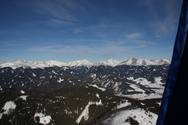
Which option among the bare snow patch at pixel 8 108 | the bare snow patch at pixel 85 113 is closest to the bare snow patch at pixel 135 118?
the bare snow patch at pixel 85 113

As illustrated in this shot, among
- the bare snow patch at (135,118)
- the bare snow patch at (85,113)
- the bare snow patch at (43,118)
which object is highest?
the bare snow patch at (135,118)

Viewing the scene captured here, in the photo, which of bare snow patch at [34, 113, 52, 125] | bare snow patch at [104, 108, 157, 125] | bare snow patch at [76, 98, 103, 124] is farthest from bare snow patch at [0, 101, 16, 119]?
bare snow patch at [104, 108, 157, 125]

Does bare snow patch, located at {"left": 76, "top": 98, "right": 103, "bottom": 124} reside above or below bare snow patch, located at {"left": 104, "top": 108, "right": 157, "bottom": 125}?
below

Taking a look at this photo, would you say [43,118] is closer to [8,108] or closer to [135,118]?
[8,108]

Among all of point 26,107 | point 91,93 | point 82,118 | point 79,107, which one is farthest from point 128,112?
point 26,107

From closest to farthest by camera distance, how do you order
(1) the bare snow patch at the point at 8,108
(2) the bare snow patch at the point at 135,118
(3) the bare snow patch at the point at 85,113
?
(2) the bare snow patch at the point at 135,118
(3) the bare snow patch at the point at 85,113
(1) the bare snow patch at the point at 8,108

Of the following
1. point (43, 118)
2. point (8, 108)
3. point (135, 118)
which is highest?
point (135, 118)

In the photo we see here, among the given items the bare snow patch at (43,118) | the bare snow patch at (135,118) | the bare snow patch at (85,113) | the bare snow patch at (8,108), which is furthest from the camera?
the bare snow patch at (8,108)

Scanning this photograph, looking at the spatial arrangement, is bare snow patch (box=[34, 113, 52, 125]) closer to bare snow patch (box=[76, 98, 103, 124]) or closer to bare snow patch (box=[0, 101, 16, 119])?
bare snow patch (box=[0, 101, 16, 119])

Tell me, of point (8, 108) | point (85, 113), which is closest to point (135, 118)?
point (85, 113)

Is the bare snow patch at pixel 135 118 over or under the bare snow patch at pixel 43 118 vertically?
over

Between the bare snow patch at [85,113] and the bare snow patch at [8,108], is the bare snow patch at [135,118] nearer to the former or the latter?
the bare snow patch at [85,113]

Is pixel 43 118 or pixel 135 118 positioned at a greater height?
pixel 135 118
